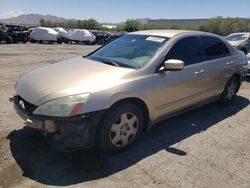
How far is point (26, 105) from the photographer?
3705mm

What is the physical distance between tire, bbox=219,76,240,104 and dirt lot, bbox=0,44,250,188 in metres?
1.04

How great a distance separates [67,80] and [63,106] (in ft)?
1.72

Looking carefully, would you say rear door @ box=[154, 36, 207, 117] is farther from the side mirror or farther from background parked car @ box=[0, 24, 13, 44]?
background parked car @ box=[0, 24, 13, 44]

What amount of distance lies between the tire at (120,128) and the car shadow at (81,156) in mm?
157

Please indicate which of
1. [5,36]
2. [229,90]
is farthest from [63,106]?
[5,36]

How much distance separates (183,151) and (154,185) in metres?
1.00

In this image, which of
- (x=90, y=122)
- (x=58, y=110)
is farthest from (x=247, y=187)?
(x=58, y=110)

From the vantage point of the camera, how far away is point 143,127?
421 cm

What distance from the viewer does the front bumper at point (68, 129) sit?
329 cm

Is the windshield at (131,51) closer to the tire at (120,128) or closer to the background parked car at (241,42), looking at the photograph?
the tire at (120,128)

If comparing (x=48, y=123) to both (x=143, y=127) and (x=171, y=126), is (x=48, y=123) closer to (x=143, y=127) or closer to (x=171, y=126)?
(x=143, y=127)

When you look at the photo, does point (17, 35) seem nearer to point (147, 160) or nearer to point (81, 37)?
point (81, 37)

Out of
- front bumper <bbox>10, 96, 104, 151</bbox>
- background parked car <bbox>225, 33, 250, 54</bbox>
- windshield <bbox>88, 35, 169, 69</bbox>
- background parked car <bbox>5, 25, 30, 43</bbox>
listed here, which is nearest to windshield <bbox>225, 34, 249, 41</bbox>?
background parked car <bbox>225, 33, 250, 54</bbox>

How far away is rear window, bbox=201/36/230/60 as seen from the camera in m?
5.23
